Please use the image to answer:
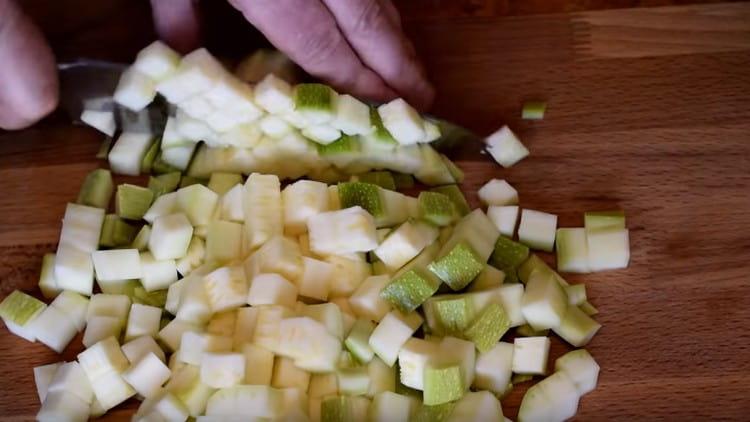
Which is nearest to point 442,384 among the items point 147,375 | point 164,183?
point 147,375

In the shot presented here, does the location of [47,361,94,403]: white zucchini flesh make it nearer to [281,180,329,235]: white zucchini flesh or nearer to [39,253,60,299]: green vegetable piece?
[39,253,60,299]: green vegetable piece

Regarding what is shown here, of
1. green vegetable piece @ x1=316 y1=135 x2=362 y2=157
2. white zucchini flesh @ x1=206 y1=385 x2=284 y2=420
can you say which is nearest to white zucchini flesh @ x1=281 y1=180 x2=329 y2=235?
green vegetable piece @ x1=316 y1=135 x2=362 y2=157

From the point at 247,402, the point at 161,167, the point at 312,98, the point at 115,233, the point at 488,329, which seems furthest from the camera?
the point at 161,167

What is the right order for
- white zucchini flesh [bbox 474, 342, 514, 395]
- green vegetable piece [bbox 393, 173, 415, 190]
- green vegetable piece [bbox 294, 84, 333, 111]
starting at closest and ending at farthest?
white zucchini flesh [bbox 474, 342, 514, 395], green vegetable piece [bbox 294, 84, 333, 111], green vegetable piece [bbox 393, 173, 415, 190]

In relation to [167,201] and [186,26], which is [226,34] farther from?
[167,201]

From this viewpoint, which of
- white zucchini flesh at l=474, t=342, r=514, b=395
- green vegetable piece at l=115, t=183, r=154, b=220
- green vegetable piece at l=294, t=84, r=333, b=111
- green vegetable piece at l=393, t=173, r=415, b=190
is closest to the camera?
white zucchini flesh at l=474, t=342, r=514, b=395

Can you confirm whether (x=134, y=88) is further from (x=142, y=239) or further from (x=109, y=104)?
(x=142, y=239)

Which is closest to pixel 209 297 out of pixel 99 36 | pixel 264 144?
pixel 264 144

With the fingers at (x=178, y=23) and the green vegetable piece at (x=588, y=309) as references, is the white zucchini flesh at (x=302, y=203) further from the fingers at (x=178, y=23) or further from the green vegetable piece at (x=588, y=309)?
the green vegetable piece at (x=588, y=309)
